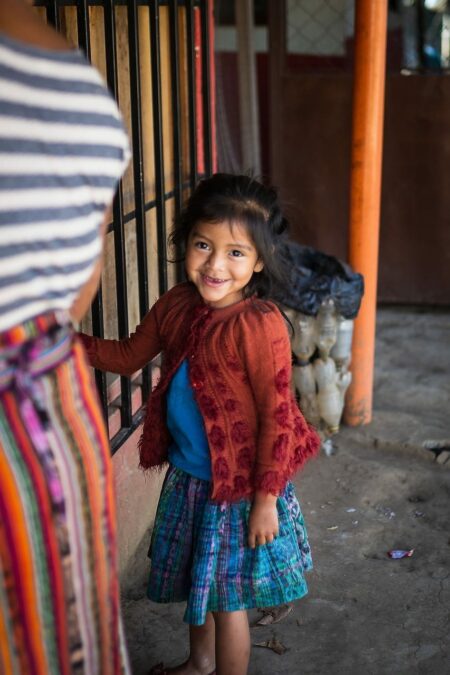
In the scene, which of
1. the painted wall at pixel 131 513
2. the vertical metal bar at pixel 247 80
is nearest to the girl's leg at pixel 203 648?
the painted wall at pixel 131 513

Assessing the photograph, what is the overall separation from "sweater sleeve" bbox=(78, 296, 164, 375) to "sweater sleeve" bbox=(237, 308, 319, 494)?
0.32 meters

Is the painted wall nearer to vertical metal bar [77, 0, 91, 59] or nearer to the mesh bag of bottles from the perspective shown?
the mesh bag of bottles

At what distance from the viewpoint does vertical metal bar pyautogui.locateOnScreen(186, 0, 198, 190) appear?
11.9 feet

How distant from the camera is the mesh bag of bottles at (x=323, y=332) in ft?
13.2

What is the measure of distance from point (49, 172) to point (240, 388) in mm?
937

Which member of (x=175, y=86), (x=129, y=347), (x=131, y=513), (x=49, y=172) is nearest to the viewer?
(x=49, y=172)

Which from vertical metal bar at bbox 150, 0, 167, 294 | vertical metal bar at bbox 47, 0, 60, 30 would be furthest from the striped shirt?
vertical metal bar at bbox 150, 0, 167, 294

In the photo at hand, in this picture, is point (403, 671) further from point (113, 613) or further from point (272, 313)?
point (113, 613)

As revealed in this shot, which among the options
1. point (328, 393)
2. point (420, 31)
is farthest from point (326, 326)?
point (420, 31)

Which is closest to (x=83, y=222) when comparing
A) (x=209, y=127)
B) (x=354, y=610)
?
(x=354, y=610)

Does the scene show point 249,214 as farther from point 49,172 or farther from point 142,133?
point 142,133

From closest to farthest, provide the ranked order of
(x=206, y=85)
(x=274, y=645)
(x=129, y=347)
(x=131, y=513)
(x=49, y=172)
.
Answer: (x=49, y=172) < (x=129, y=347) < (x=274, y=645) < (x=131, y=513) < (x=206, y=85)

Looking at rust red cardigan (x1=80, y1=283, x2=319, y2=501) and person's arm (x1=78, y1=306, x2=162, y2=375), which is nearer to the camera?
rust red cardigan (x1=80, y1=283, x2=319, y2=501)

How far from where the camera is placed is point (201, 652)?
2.49 metres
